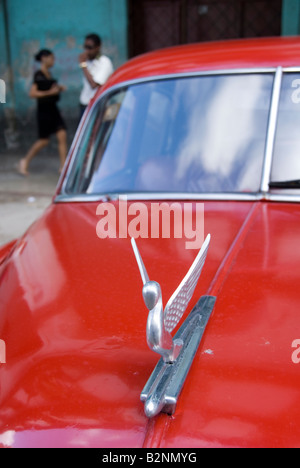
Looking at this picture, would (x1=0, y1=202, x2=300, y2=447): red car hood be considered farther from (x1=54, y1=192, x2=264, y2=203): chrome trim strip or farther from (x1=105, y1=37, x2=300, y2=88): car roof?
(x1=105, y1=37, x2=300, y2=88): car roof

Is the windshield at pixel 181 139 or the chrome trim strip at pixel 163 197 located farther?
the windshield at pixel 181 139

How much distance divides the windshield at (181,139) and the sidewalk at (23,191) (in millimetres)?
2482

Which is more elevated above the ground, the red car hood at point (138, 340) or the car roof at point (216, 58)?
the car roof at point (216, 58)

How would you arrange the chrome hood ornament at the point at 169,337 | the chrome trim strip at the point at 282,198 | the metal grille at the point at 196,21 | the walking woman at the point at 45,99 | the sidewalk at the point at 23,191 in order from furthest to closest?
the metal grille at the point at 196,21
the walking woman at the point at 45,99
the sidewalk at the point at 23,191
the chrome trim strip at the point at 282,198
the chrome hood ornament at the point at 169,337

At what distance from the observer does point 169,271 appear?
145 cm

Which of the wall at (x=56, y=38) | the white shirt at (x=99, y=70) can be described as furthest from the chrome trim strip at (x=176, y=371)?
the wall at (x=56, y=38)

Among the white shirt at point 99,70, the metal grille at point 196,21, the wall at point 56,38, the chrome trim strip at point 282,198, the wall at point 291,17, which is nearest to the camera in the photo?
the chrome trim strip at point 282,198

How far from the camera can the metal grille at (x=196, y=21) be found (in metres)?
7.69

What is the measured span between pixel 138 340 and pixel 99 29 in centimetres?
751

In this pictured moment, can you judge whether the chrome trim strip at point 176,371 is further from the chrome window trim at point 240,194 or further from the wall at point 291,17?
the wall at point 291,17

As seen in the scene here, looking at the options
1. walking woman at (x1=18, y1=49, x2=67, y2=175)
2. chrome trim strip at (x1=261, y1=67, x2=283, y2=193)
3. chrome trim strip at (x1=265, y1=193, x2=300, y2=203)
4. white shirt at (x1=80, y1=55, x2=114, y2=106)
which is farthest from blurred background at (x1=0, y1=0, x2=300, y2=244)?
chrome trim strip at (x1=265, y1=193, x2=300, y2=203)

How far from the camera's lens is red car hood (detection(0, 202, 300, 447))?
3.12ft

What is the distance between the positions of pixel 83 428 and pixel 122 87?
5.33 ft
